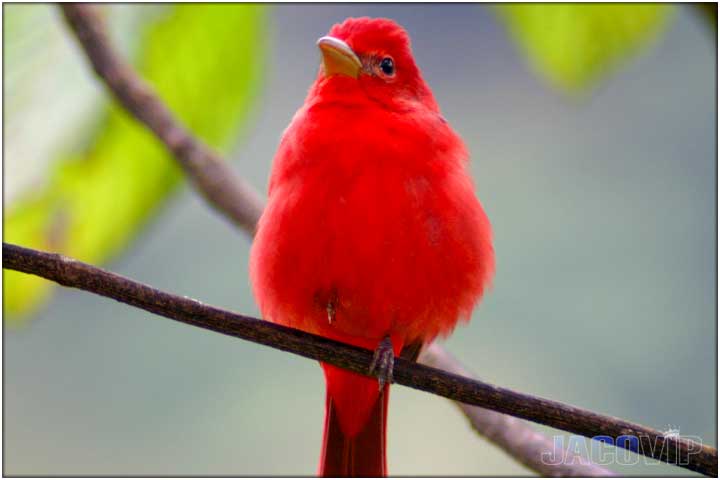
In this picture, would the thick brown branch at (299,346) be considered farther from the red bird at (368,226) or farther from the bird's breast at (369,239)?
the bird's breast at (369,239)

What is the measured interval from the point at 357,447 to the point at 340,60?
A: 1.19 m

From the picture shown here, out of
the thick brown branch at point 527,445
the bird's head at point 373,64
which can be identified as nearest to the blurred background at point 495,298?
the bird's head at point 373,64

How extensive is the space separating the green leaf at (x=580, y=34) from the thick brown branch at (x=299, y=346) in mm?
748

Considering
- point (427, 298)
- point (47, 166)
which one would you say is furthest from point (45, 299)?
point (427, 298)

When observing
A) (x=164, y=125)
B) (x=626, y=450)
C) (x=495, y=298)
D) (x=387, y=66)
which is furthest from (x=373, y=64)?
(x=495, y=298)

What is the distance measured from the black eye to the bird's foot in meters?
0.88

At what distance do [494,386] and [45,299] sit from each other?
1.08 m

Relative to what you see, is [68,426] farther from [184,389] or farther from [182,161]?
[182,161]

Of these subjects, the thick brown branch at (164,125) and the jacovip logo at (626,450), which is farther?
the thick brown branch at (164,125)

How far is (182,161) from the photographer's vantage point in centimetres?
291

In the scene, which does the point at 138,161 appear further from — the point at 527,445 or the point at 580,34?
the point at 527,445

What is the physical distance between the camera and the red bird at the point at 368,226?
8.02ft

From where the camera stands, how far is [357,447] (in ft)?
9.90

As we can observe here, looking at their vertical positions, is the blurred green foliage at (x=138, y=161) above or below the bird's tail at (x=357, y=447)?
above
